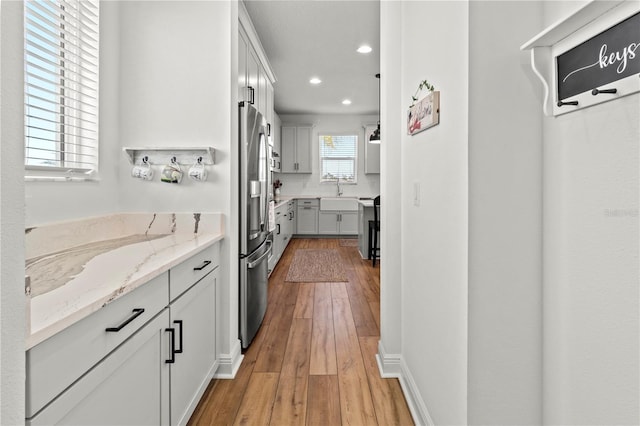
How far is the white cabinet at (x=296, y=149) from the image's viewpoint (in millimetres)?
8148

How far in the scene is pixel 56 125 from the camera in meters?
1.86

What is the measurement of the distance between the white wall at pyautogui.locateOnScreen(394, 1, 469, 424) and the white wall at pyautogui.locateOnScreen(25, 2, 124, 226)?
170cm

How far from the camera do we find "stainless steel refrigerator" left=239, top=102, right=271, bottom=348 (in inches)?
98.9

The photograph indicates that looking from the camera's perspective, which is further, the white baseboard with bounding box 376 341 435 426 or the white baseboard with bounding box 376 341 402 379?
the white baseboard with bounding box 376 341 402 379

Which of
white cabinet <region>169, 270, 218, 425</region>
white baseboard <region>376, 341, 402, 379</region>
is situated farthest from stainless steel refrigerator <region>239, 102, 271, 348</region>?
white baseboard <region>376, 341, 402, 379</region>

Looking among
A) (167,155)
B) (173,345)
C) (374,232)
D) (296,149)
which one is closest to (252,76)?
(167,155)

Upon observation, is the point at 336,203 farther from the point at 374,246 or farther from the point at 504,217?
the point at 504,217

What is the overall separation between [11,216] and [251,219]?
2076 millimetres

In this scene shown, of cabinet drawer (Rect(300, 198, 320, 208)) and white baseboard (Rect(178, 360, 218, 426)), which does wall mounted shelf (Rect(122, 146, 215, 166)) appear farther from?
cabinet drawer (Rect(300, 198, 320, 208))

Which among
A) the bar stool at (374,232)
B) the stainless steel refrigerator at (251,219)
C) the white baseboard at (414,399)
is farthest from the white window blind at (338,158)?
the white baseboard at (414,399)

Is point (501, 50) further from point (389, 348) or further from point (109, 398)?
point (389, 348)

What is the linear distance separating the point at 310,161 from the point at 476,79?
714 centimetres

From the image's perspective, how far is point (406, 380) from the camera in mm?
2057

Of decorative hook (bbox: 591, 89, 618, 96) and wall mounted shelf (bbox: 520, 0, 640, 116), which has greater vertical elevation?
wall mounted shelf (bbox: 520, 0, 640, 116)
